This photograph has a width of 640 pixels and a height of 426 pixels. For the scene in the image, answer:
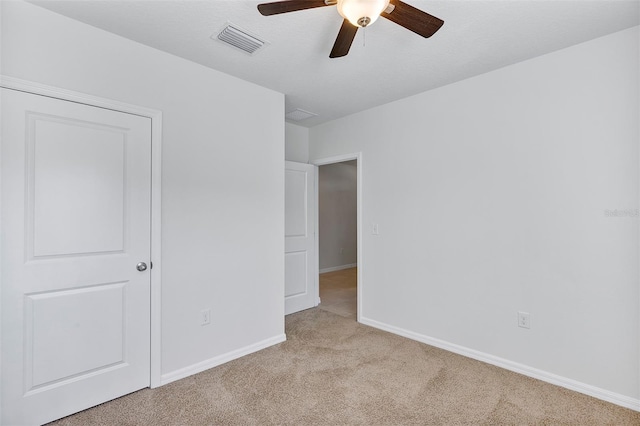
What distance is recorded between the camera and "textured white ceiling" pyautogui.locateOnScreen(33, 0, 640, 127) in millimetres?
1852

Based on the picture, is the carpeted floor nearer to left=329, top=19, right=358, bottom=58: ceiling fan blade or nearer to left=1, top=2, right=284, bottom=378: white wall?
left=1, top=2, right=284, bottom=378: white wall

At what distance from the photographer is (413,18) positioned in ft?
5.13

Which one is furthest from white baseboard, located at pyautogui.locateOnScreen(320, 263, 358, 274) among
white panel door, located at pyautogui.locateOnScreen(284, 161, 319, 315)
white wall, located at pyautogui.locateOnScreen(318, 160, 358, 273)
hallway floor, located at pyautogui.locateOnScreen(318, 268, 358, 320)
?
white panel door, located at pyautogui.locateOnScreen(284, 161, 319, 315)

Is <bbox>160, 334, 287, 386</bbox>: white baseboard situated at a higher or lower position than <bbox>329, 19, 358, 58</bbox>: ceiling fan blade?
lower

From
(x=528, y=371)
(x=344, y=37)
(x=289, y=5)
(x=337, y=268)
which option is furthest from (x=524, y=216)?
(x=337, y=268)

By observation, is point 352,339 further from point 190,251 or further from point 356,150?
point 356,150

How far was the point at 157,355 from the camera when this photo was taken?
7.59 ft

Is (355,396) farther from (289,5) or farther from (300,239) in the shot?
(289,5)

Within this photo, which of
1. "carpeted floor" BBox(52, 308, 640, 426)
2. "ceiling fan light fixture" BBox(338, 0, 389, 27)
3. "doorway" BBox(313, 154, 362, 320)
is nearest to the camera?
"ceiling fan light fixture" BBox(338, 0, 389, 27)

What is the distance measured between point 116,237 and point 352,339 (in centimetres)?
230

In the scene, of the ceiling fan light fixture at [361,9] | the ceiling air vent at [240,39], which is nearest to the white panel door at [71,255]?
the ceiling air vent at [240,39]

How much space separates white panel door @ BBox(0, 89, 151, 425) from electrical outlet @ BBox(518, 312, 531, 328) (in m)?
2.89

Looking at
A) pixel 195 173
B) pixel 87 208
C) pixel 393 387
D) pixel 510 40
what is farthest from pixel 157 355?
pixel 510 40

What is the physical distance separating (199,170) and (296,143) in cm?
191
